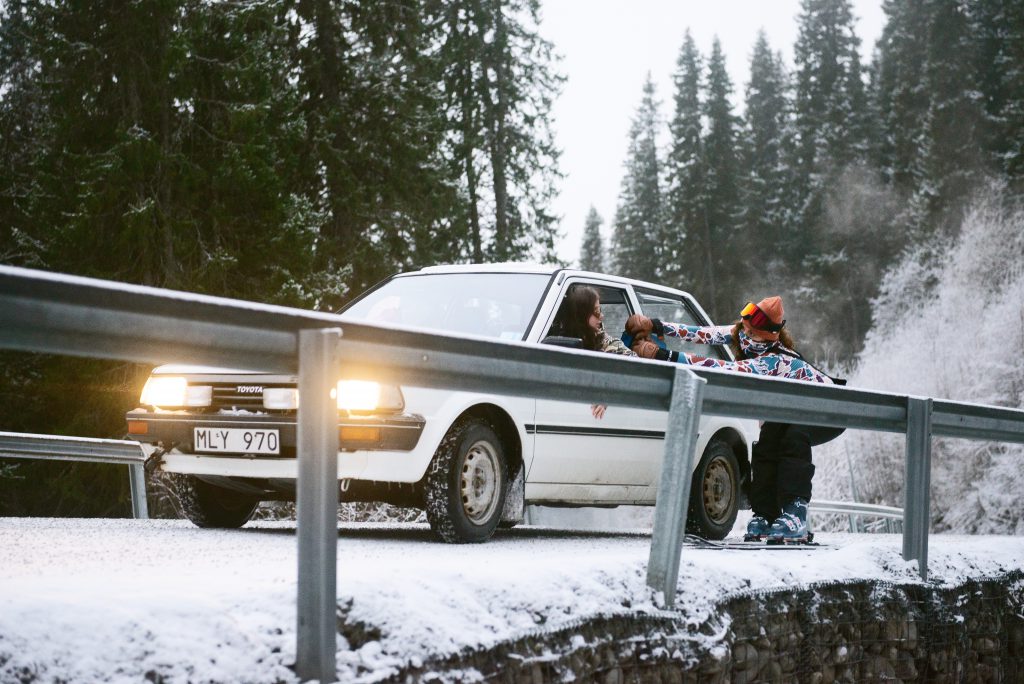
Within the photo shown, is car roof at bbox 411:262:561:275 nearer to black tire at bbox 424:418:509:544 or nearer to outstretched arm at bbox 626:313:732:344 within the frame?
outstretched arm at bbox 626:313:732:344

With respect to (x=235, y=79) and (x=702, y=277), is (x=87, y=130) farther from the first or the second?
(x=702, y=277)

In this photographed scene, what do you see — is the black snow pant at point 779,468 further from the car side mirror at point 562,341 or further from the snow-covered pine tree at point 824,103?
the snow-covered pine tree at point 824,103

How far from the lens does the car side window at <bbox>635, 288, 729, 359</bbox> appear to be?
883 cm

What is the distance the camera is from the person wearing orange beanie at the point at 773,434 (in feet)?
24.7

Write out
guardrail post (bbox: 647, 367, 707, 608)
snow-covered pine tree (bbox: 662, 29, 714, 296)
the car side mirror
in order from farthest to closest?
1. snow-covered pine tree (bbox: 662, 29, 714, 296)
2. the car side mirror
3. guardrail post (bbox: 647, 367, 707, 608)

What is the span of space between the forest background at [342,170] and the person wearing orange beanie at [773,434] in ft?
50.6

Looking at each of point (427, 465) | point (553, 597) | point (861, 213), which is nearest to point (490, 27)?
point (861, 213)

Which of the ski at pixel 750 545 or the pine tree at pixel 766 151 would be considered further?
the pine tree at pixel 766 151

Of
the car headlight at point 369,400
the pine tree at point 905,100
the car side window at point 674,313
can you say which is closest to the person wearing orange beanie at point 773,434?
the car side window at point 674,313

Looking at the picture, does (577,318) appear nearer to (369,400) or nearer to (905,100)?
(369,400)

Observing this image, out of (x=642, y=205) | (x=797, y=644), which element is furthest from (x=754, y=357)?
(x=642, y=205)

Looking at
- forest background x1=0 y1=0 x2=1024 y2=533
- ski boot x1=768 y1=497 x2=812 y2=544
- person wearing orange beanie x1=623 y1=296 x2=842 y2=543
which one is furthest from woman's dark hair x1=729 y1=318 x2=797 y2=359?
forest background x1=0 y1=0 x2=1024 y2=533

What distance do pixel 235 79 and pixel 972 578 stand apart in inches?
783

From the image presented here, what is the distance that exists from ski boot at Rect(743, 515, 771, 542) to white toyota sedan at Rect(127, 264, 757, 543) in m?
0.56
